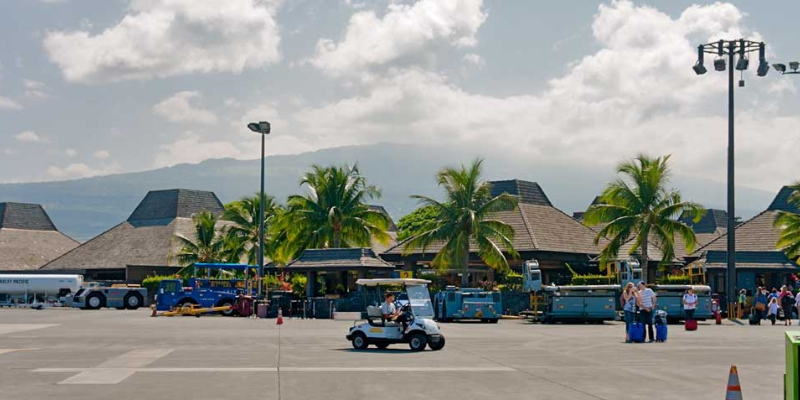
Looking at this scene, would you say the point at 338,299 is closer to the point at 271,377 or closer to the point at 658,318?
the point at 658,318

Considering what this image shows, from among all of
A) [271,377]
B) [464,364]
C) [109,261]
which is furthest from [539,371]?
[109,261]

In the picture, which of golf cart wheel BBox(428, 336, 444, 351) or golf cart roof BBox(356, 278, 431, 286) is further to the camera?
golf cart roof BBox(356, 278, 431, 286)

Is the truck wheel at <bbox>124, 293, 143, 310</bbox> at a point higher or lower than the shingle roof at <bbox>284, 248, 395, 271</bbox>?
lower

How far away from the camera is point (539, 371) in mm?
18000

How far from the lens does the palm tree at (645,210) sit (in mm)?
47969

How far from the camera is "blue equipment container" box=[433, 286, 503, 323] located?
39.8 meters

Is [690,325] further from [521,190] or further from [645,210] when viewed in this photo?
[521,190]

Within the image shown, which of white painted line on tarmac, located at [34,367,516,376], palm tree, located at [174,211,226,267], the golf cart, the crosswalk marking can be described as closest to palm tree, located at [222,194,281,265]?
palm tree, located at [174,211,226,267]

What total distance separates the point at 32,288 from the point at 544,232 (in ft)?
103

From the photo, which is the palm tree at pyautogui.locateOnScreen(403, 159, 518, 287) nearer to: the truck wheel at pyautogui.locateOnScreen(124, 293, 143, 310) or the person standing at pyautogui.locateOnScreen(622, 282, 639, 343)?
the truck wheel at pyautogui.locateOnScreen(124, 293, 143, 310)

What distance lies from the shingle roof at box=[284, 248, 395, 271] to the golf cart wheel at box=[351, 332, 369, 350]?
24723mm

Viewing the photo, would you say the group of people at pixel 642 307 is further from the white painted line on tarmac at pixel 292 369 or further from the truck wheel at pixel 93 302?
the truck wheel at pixel 93 302

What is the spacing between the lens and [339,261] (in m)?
49.6

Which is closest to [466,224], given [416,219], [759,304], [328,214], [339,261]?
[339,261]
